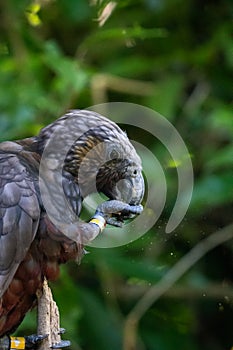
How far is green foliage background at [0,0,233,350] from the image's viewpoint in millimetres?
3957

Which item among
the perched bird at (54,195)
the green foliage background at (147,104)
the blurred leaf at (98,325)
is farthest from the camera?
the blurred leaf at (98,325)

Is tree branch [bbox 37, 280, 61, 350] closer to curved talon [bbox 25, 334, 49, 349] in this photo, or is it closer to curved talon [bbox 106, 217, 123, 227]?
curved talon [bbox 25, 334, 49, 349]

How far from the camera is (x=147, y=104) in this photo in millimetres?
4438

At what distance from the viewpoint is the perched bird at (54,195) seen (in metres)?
2.73

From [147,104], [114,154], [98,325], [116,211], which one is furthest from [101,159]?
[147,104]

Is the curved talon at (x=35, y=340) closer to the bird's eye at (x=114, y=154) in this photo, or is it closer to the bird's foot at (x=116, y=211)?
the bird's foot at (x=116, y=211)

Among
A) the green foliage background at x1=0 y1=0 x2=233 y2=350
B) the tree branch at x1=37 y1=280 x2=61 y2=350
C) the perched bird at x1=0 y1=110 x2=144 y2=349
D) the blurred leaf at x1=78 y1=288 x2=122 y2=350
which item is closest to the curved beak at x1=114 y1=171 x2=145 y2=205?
the perched bird at x1=0 y1=110 x2=144 y2=349

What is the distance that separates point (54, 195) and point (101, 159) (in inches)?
7.3

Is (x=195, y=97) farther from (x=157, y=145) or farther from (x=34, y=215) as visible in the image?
(x=34, y=215)

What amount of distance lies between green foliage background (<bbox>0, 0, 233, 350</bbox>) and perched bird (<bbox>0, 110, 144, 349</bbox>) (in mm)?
920

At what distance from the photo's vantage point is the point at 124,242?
386 centimetres

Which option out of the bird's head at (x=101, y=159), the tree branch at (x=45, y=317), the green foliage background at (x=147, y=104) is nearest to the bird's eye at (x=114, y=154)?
the bird's head at (x=101, y=159)

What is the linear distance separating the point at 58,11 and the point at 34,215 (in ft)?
7.51

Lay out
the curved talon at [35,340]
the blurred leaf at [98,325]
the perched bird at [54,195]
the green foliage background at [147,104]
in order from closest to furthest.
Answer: the perched bird at [54,195], the curved talon at [35,340], the green foliage background at [147,104], the blurred leaf at [98,325]
